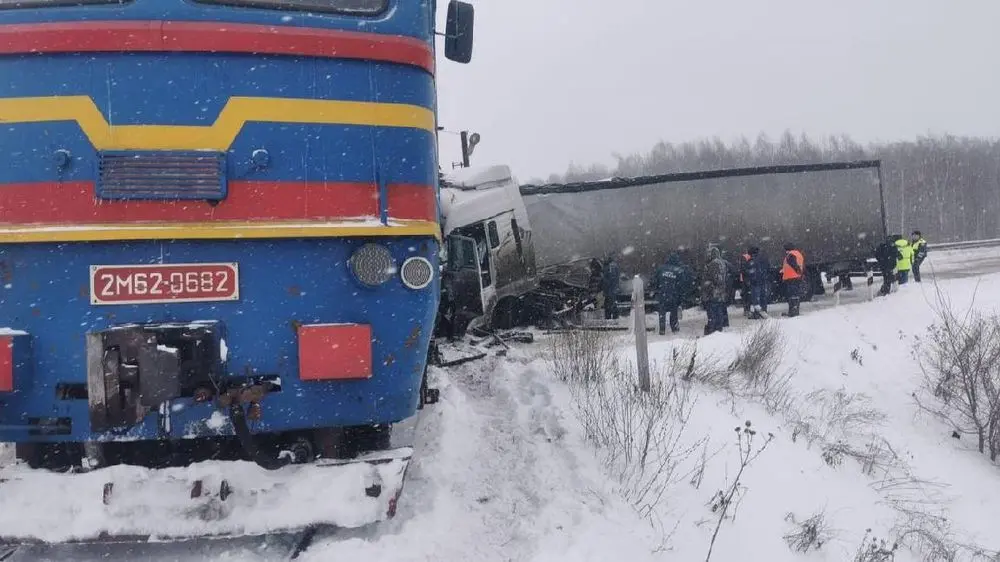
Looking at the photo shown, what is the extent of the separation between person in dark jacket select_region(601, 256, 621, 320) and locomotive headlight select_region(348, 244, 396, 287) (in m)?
10.7

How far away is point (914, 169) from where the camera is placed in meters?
62.1

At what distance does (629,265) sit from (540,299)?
3.65 metres

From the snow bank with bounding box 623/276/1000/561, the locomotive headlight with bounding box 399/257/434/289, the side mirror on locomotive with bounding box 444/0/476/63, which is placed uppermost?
the side mirror on locomotive with bounding box 444/0/476/63

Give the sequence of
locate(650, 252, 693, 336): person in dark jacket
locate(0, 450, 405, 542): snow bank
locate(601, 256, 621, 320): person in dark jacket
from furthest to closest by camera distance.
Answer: locate(601, 256, 621, 320): person in dark jacket < locate(650, 252, 693, 336): person in dark jacket < locate(0, 450, 405, 542): snow bank

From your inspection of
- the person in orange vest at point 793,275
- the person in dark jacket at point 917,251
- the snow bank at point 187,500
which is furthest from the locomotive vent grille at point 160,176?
the person in dark jacket at point 917,251

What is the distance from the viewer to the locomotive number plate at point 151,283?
124 inches

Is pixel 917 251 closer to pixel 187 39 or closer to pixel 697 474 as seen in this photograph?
pixel 697 474

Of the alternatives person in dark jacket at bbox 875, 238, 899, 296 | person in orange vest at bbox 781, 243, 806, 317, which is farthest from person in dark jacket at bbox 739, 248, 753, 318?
person in dark jacket at bbox 875, 238, 899, 296

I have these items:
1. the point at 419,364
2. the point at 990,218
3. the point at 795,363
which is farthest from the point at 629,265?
the point at 990,218

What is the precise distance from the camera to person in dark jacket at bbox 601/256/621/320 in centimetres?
1380

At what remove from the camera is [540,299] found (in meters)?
13.1

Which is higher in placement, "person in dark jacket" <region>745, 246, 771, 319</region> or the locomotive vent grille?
the locomotive vent grille

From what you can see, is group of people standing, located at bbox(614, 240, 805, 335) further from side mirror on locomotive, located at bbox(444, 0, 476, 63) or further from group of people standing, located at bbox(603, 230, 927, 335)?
side mirror on locomotive, located at bbox(444, 0, 476, 63)

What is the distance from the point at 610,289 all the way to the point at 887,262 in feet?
23.1
